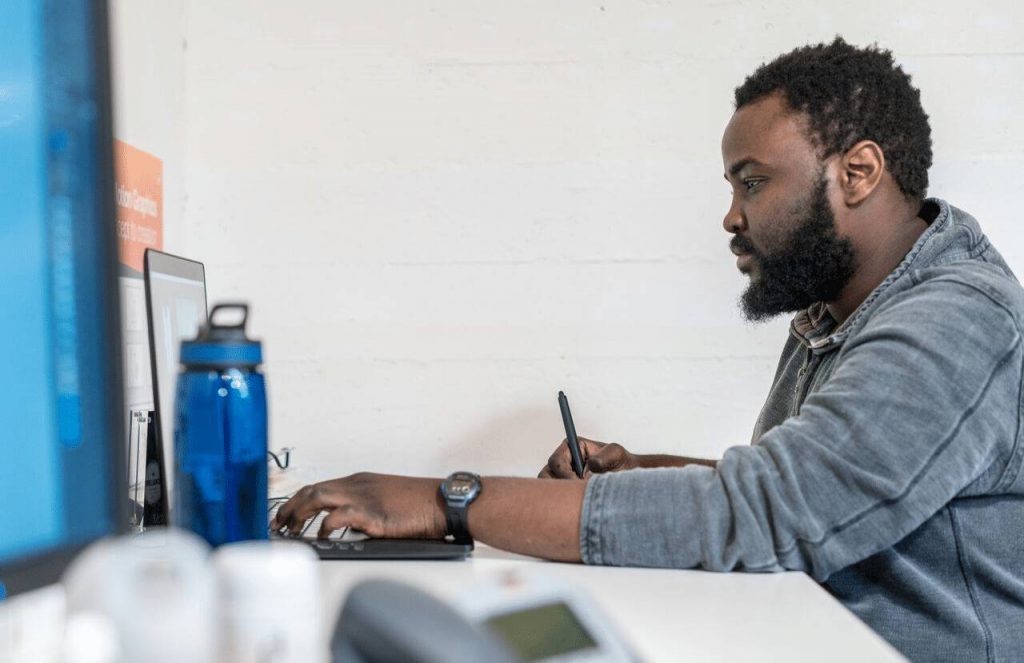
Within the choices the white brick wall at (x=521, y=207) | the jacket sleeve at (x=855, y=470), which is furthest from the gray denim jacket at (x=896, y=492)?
the white brick wall at (x=521, y=207)

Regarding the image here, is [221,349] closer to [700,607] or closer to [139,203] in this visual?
[700,607]

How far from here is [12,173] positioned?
504mm

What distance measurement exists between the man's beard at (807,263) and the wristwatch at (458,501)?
60 cm

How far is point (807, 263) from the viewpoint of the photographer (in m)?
1.28

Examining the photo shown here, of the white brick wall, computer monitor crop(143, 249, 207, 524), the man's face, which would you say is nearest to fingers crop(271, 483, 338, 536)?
computer monitor crop(143, 249, 207, 524)

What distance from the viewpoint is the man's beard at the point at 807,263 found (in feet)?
4.15

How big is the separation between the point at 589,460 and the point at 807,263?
46 cm

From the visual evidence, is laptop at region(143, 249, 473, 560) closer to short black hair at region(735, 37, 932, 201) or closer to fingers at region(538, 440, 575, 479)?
fingers at region(538, 440, 575, 479)

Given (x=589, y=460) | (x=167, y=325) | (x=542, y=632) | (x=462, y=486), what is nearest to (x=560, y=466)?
(x=589, y=460)

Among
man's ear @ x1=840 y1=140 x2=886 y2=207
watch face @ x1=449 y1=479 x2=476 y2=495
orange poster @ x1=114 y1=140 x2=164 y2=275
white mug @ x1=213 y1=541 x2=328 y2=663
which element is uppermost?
orange poster @ x1=114 y1=140 x2=164 y2=275

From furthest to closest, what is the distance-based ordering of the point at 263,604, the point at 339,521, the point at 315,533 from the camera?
the point at 315,533
the point at 339,521
the point at 263,604

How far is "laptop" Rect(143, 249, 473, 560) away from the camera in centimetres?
95

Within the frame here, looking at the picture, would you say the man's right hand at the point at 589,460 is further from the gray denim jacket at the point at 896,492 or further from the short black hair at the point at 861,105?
the short black hair at the point at 861,105

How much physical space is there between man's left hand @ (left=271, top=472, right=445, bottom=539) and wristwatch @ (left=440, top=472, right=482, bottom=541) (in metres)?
0.01
